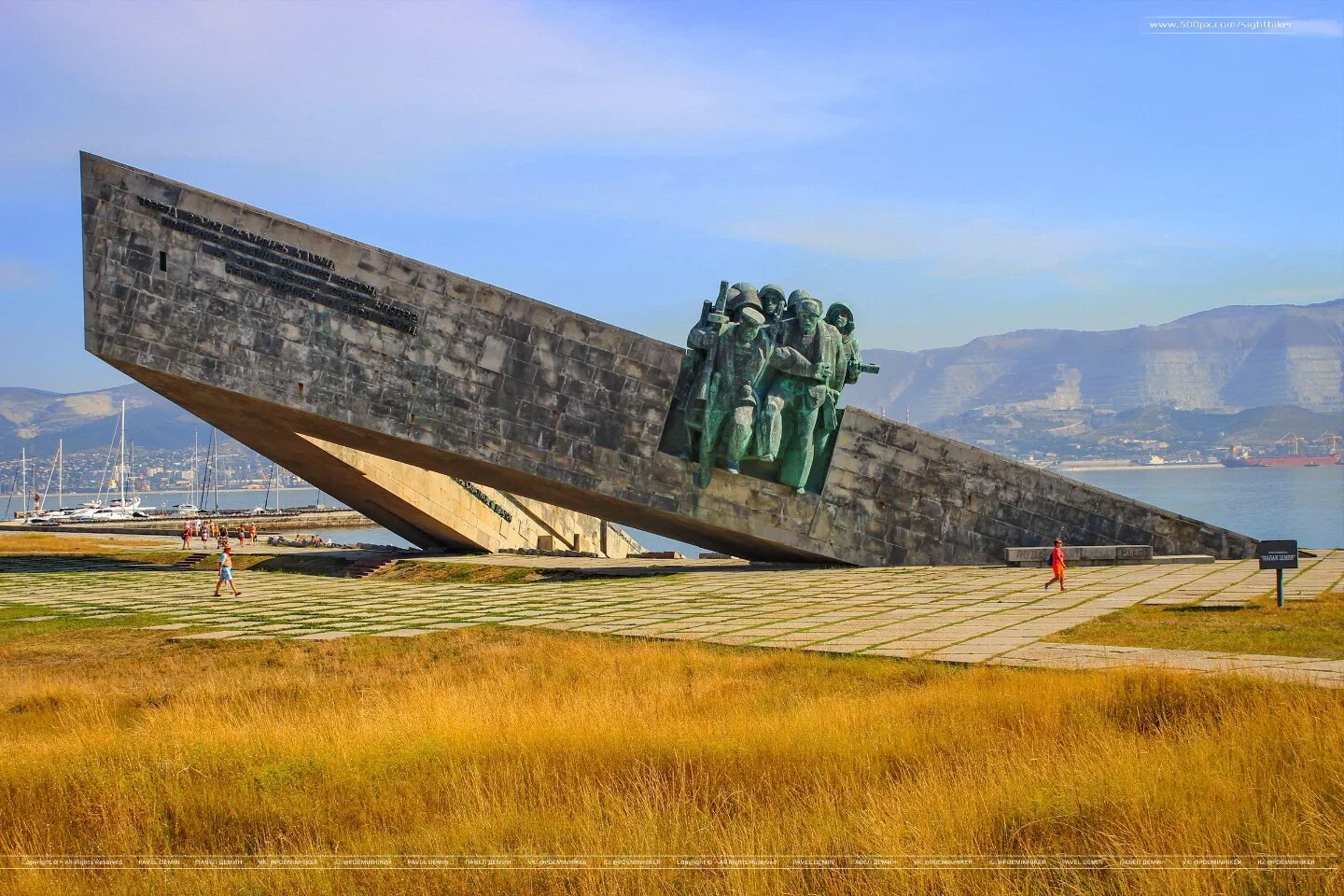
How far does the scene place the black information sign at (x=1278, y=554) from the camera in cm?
1310

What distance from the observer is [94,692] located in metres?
9.30

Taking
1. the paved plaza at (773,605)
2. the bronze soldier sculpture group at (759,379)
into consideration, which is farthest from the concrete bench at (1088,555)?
the bronze soldier sculpture group at (759,379)

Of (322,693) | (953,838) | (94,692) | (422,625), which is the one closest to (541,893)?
(953,838)

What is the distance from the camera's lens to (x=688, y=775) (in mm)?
6746

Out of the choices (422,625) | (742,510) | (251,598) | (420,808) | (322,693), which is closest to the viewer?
(420,808)

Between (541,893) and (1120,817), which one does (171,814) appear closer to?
(541,893)

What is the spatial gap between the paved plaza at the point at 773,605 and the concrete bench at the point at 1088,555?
2.93 ft

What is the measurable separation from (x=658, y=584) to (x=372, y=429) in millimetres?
4971

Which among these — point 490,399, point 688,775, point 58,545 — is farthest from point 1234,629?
point 58,545

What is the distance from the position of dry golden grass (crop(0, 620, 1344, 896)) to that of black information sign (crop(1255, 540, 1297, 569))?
5780mm

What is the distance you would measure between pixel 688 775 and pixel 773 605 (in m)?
8.69

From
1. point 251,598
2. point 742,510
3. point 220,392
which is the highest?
point 220,392

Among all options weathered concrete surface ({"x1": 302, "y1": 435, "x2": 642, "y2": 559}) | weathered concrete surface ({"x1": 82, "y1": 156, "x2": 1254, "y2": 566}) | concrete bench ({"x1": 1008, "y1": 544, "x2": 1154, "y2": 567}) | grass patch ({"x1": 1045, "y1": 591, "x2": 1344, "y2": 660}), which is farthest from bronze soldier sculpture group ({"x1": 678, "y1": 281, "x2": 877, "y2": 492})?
grass patch ({"x1": 1045, "y1": 591, "x2": 1344, "y2": 660})

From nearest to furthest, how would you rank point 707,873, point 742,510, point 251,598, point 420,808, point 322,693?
point 707,873
point 420,808
point 322,693
point 251,598
point 742,510
